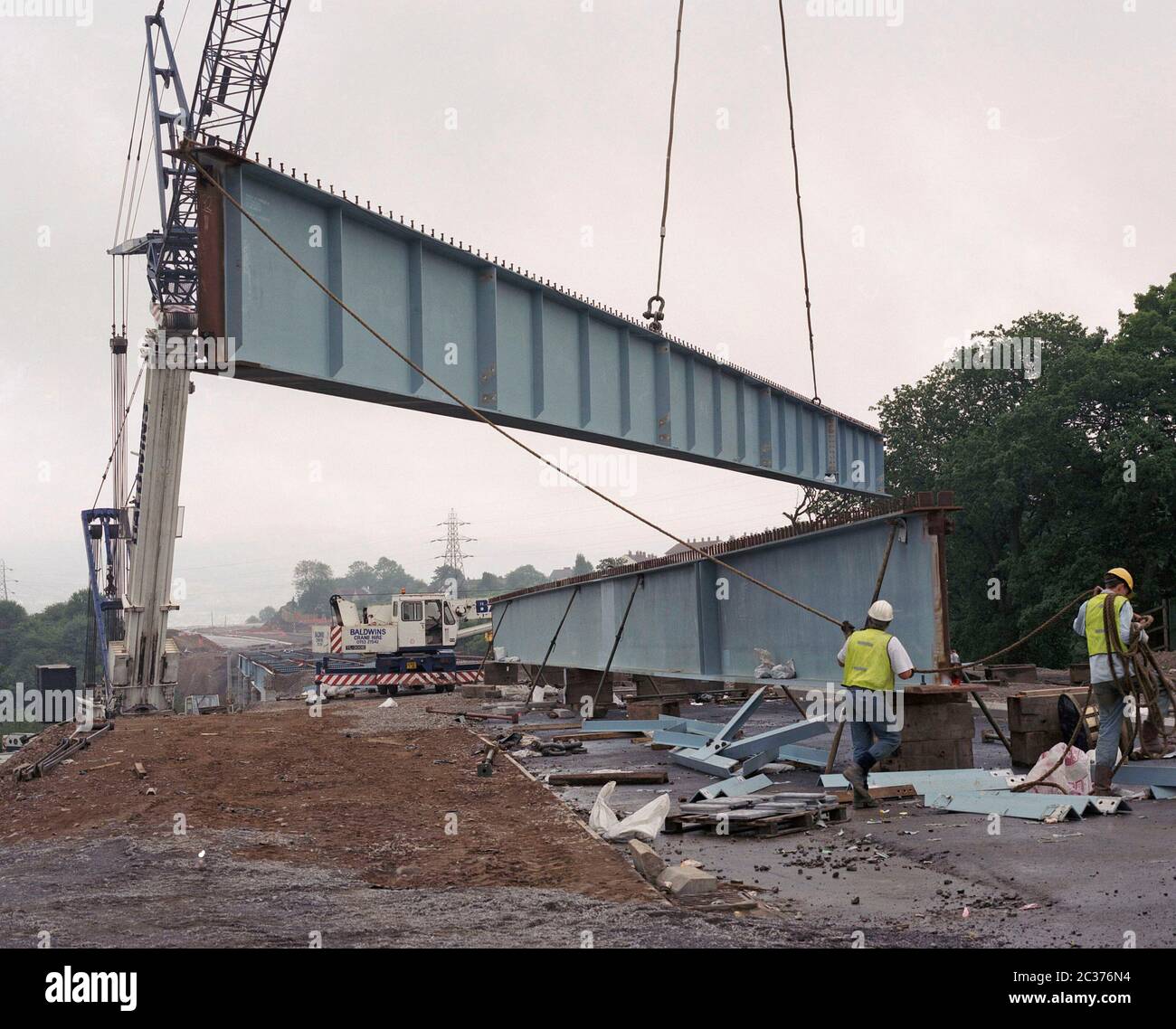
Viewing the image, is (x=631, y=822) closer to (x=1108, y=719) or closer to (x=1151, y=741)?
(x=1108, y=719)

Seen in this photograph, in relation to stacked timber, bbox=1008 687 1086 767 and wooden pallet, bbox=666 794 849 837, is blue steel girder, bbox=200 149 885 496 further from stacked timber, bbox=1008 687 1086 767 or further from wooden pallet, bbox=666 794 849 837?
stacked timber, bbox=1008 687 1086 767

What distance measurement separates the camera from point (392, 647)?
31.9m

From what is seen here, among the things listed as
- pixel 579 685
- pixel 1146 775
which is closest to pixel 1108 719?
pixel 1146 775

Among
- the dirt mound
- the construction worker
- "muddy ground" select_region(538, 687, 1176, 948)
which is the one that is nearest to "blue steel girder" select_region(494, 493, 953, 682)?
the construction worker

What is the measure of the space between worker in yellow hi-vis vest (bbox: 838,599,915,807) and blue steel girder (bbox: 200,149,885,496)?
635 cm

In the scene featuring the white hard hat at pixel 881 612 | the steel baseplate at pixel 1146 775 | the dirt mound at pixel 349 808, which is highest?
the white hard hat at pixel 881 612

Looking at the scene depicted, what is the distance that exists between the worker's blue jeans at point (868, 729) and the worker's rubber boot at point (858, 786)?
0.14m

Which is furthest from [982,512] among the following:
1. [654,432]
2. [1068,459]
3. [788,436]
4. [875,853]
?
[875,853]

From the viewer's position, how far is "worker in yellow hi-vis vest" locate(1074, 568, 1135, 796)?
8414 millimetres

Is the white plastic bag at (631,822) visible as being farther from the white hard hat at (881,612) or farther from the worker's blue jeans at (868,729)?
the white hard hat at (881,612)

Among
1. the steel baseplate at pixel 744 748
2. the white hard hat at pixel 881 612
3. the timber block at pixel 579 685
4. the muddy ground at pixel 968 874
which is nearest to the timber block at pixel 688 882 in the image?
the muddy ground at pixel 968 874

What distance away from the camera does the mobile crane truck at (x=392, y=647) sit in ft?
103

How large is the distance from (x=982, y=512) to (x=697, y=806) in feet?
86.6

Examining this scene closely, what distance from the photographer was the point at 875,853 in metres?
6.84
